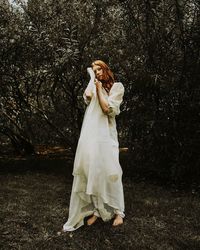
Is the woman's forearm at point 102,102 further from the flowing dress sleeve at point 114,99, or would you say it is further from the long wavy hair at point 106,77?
the long wavy hair at point 106,77

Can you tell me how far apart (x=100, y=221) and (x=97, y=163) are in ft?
3.39

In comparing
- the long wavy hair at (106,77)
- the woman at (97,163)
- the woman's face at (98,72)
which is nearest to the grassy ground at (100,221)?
the woman at (97,163)

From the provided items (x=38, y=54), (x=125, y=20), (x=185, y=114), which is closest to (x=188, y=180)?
(x=185, y=114)

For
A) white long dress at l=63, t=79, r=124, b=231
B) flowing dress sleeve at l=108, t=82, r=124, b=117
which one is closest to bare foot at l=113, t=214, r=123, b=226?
white long dress at l=63, t=79, r=124, b=231

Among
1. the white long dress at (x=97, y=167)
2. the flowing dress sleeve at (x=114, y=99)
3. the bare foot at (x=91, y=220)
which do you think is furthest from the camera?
the bare foot at (x=91, y=220)

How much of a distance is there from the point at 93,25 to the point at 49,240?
609 centimetres

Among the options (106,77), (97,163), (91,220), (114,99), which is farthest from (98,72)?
(91,220)

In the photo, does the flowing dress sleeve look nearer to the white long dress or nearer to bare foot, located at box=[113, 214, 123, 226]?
the white long dress

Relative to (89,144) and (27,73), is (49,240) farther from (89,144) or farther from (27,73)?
(27,73)

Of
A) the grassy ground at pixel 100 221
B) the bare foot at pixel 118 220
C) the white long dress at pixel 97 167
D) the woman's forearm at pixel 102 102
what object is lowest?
the grassy ground at pixel 100 221

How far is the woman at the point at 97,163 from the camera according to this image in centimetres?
577

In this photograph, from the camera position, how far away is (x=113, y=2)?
31.2 feet

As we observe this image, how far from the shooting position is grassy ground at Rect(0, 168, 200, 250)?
5586 millimetres

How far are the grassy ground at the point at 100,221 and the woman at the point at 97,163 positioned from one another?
250mm
